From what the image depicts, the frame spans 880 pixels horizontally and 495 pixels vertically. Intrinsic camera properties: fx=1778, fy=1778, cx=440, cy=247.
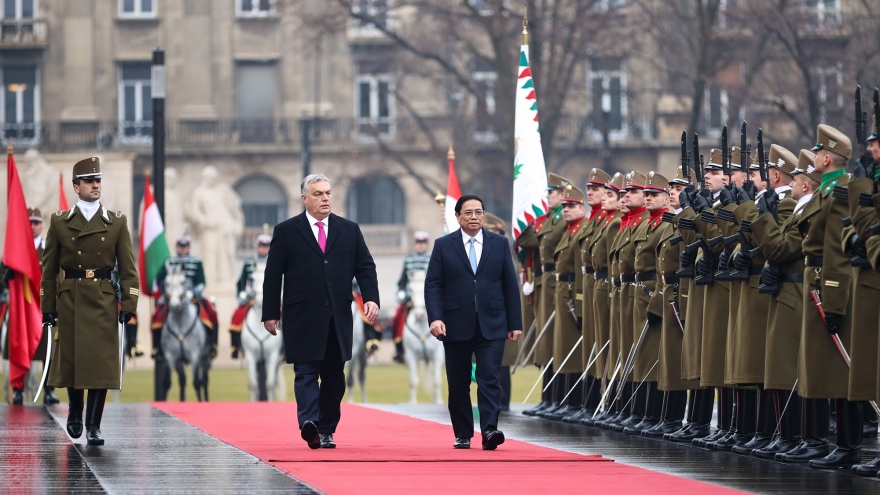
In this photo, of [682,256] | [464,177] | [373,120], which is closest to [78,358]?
[682,256]

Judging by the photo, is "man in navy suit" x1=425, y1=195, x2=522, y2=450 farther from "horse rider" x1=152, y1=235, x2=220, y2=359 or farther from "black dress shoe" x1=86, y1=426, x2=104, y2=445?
"horse rider" x1=152, y1=235, x2=220, y2=359

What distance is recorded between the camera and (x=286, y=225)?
13.1 meters

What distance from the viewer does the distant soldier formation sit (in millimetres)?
11422

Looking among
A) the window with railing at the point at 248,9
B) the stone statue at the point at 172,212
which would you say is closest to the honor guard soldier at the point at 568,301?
the stone statue at the point at 172,212

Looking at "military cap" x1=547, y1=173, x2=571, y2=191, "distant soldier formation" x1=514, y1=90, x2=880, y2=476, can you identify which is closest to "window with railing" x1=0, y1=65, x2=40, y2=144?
"military cap" x1=547, y1=173, x2=571, y2=191

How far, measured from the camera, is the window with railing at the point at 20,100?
58.8 metres

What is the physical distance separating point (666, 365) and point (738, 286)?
5.52ft

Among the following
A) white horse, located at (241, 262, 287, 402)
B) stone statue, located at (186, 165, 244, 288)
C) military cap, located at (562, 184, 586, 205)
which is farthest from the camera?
stone statue, located at (186, 165, 244, 288)

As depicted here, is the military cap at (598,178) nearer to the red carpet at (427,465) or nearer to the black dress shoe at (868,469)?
the red carpet at (427,465)

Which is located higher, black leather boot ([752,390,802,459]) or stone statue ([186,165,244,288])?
stone statue ([186,165,244,288])

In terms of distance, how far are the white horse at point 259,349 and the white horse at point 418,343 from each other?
1833mm

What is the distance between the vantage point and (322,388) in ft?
43.1

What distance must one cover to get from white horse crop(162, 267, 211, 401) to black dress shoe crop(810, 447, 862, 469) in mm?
14061

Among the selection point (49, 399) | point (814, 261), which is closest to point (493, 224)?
point (49, 399)
